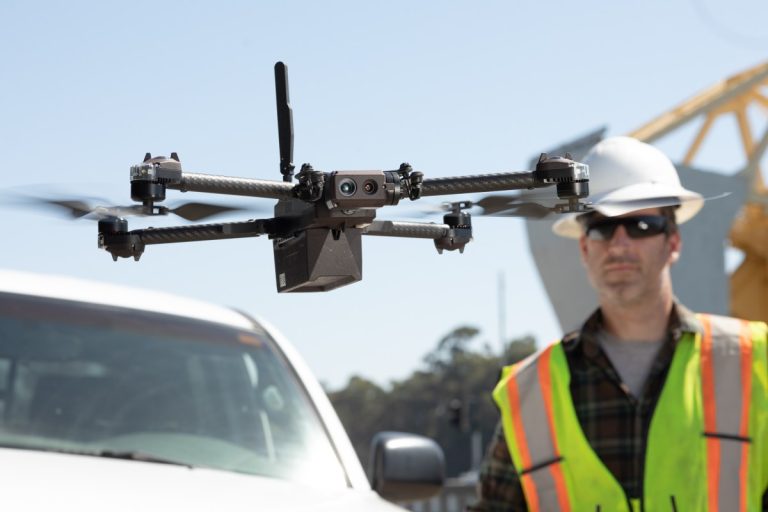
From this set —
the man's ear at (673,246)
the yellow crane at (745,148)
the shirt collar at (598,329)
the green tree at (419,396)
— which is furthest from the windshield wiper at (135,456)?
the green tree at (419,396)

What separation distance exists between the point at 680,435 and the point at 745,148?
26.9m

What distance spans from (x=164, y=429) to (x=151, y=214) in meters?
1.91

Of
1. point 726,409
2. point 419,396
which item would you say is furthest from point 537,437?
point 419,396

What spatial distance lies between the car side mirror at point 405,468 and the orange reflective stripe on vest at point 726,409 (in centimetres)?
76

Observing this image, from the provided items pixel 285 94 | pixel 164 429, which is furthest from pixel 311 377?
pixel 285 94

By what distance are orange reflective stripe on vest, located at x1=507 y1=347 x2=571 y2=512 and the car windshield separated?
561mm

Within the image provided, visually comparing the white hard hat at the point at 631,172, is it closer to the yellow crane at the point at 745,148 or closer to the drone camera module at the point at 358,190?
the drone camera module at the point at 358,190

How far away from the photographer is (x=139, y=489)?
3.07 metres

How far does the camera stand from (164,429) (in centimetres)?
367

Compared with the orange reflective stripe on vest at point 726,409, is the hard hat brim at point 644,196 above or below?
above

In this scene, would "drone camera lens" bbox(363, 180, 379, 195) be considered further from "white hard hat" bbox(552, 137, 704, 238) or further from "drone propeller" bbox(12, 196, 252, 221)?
"white hard hat" bbox(552, 137, 704, 238)

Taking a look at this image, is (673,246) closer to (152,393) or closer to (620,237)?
(620,237)

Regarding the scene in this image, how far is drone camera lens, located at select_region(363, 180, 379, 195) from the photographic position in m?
1.79

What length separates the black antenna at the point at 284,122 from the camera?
6.18 feet
